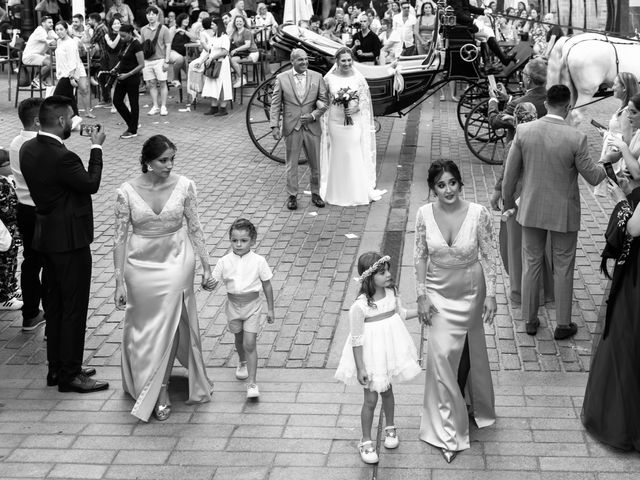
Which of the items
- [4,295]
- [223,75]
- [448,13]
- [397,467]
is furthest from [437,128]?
[397,467]

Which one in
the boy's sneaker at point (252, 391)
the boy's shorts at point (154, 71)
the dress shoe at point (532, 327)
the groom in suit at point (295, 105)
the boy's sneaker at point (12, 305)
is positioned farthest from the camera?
the boy's shorts at point (154, 71)

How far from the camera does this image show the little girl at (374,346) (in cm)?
536

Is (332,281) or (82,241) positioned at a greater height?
(82,241)

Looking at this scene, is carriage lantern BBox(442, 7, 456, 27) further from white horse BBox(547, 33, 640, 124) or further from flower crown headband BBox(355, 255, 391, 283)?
flower crown headband BBox(355, 255, 391, 283)

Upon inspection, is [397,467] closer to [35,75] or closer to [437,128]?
[437,128]

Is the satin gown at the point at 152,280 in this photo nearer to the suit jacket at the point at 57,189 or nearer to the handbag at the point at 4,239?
the suit jacket at the point at 57,189

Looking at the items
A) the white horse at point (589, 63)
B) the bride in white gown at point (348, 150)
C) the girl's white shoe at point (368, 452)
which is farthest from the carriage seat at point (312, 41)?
the girl's white shoe at point (368, 452)

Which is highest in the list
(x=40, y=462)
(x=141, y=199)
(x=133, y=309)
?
(x=141, y=199)

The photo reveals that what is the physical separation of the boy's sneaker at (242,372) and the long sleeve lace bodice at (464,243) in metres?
1.65

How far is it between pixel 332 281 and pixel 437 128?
7.47 meters

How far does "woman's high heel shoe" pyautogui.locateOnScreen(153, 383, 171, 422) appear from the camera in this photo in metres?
6.06

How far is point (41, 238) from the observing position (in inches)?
250

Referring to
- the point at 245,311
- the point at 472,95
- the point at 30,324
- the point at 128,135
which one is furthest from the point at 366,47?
the point at 245,311

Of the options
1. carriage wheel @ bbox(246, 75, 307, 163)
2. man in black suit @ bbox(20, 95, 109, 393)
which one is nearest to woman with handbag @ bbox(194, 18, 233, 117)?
carriage wheel @ bbox(246, 75, 307, 163)
